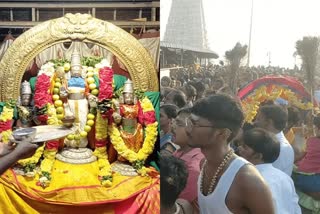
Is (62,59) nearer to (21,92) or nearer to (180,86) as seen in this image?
(21,92)

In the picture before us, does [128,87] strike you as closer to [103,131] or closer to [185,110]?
[103,131]

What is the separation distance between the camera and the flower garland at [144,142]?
11.9ft

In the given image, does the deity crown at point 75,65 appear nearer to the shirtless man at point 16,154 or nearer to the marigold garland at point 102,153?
the marigold garland at point 102,153

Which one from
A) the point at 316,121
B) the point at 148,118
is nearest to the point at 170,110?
the point at 316,121

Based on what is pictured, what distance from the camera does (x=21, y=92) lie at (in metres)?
3.69

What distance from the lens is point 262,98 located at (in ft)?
7.52

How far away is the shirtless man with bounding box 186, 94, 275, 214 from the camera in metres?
2.22

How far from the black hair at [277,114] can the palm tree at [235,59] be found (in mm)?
176

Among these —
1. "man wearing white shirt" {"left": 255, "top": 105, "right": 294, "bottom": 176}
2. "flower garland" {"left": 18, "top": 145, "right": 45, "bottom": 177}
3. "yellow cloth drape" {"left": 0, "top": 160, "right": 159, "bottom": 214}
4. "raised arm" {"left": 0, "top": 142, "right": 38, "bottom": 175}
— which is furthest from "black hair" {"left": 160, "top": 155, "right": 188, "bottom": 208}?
"flower garland" {"left": 18, "top": 145, "right": 45, "bottom": 177}

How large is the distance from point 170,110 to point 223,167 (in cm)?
43

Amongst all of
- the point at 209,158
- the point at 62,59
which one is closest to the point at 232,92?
the point at 209,158

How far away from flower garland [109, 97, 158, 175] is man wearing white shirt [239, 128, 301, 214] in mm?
1397

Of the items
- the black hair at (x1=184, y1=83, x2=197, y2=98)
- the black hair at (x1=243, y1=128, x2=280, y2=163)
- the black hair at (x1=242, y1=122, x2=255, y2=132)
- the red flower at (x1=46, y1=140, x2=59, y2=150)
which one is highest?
the black hair at (x1=184, y1=83, x2=197, y2=98)

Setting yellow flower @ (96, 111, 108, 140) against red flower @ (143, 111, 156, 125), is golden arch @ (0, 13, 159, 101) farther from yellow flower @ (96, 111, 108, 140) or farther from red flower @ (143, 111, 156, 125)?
yellow flower @ (96, 111, 108, 140)
